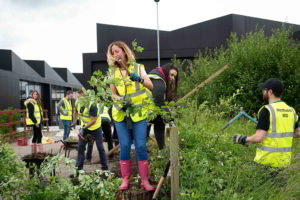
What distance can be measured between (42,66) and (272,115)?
26.9 metres

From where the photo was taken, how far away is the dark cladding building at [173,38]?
896 inches

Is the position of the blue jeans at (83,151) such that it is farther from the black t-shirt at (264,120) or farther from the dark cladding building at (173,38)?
the dark cladding building at (173,38)

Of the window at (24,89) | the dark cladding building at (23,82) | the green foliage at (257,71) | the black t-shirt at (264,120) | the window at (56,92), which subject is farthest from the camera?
the window at (56,92)

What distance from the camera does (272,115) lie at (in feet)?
9.51

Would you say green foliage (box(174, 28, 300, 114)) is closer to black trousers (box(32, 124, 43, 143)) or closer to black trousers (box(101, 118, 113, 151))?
black trousers (box(101, 118, 113, 151))

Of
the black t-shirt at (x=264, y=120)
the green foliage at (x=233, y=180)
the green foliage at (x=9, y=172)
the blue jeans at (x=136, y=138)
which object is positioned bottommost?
the green foliage at (x=9, y=172)

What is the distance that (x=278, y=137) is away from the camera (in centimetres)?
294

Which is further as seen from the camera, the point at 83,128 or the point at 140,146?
the point at 83,128

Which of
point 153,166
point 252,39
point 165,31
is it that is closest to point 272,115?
point 153,166

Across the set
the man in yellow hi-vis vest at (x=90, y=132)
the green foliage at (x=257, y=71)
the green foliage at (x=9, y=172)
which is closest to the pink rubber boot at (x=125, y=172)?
the green foliage at (x=9, y=172)

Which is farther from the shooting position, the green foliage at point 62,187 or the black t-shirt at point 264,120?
the black t-shirt at point 264,120

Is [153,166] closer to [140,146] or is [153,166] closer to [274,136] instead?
[140,146]

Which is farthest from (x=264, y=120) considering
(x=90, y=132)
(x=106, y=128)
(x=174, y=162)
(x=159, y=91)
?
(x=106, y=128)

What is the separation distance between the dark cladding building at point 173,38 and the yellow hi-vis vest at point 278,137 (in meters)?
20.6
